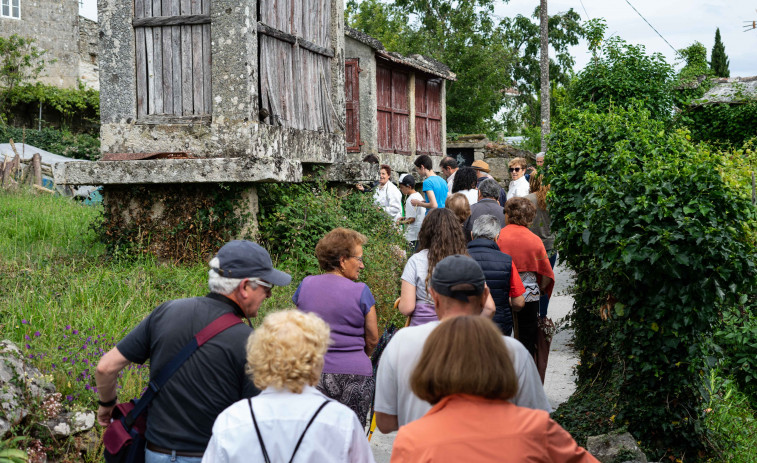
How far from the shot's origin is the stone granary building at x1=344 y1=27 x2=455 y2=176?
17.6m

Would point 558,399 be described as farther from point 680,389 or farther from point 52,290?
point 52,290

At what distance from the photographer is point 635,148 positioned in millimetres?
5949

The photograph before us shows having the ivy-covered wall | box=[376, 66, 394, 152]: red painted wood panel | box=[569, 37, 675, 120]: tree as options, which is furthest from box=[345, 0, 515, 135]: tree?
the ivy-covered wall

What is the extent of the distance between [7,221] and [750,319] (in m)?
8.68

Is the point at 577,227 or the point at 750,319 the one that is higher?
the point at 577,227

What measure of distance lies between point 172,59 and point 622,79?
6791 millimetres

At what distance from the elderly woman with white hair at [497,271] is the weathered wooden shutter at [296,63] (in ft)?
12.9

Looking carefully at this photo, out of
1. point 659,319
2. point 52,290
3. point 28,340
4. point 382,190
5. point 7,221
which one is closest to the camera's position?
point 659,319

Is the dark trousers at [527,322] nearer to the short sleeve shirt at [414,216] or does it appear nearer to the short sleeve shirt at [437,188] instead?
the short sleeve shirt at [437,188]

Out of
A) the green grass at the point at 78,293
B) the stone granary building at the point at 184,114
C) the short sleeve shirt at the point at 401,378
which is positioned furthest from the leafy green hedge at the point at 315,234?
the short sleeve shirt at the point at 401,378

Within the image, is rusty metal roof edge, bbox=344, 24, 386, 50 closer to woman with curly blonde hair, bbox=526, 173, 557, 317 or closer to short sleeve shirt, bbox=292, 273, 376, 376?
woman with curly blonde hair, bbox=526, 173, 557, 317

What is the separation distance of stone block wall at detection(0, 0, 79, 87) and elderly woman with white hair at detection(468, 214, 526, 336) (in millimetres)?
24168

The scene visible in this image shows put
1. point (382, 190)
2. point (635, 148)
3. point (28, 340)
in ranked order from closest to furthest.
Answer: point (28, 340) → point (635, 148) → point (382, 190)

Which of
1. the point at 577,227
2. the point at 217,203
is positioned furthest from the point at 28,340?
the point at 577,227
